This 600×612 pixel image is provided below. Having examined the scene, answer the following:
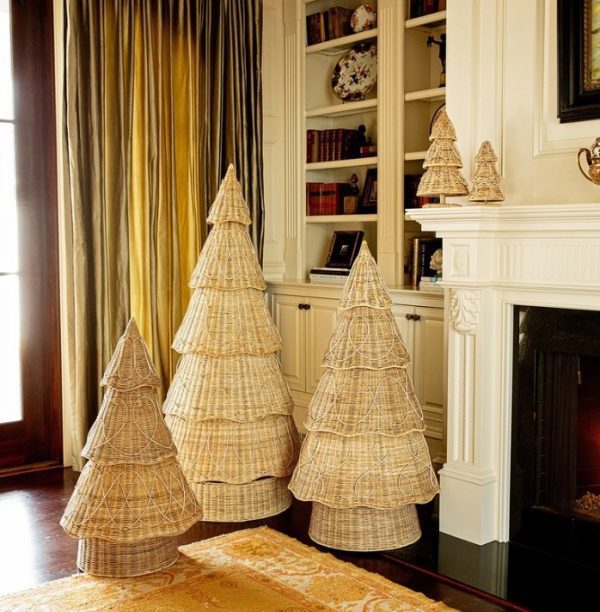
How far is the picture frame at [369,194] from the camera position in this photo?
4.76 meters

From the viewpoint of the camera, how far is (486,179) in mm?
3129

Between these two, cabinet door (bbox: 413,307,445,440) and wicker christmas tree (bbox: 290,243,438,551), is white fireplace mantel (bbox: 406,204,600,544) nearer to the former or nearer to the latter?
wicker christmas tree (bbox: 290,243,438,551)

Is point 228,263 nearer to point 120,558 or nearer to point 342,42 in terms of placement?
point 120,558

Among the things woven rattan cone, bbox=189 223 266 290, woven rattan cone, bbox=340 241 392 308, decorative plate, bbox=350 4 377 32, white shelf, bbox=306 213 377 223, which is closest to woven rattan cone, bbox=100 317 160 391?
woven rattan cone, bbox=189 223 266 290

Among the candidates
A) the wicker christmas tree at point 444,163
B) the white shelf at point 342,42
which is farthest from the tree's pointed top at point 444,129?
the white shelf at point 342,42

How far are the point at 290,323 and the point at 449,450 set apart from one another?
1665 millimetres

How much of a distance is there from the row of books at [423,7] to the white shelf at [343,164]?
75 centimetres

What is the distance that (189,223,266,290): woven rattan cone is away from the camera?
140 inches

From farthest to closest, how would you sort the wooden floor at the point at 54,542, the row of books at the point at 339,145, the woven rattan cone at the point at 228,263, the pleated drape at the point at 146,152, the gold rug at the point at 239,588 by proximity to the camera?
the row of books at the point at 339,145 < the pleated drape at the point at 146,152 < the woven rattan cone at the point at 228,263 < the wooden floor at the point at 54,542 < the gold rug at the point at 239,588

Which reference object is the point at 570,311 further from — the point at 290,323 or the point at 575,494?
the point at 290,323

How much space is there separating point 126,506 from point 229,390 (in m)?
0.73

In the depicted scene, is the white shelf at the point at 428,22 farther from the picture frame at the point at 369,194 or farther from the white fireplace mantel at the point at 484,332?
the white fireplace mantel at the point at 484,332

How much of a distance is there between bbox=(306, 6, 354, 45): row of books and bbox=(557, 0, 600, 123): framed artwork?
1985 millimetres

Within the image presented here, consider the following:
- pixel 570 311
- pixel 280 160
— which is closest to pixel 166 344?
pixel 280 160
